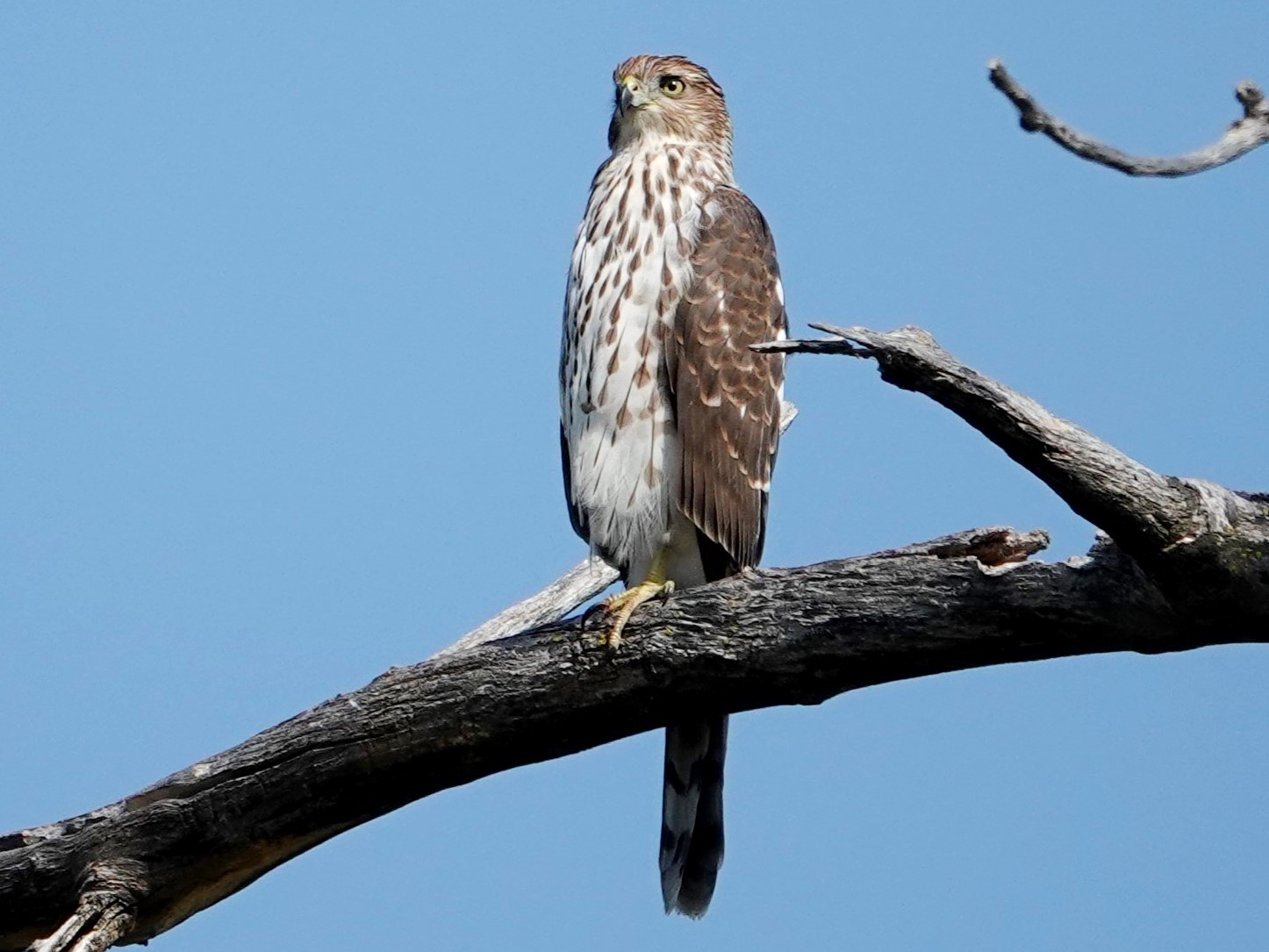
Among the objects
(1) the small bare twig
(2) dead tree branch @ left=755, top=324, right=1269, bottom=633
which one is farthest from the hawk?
(1) the small bare twig

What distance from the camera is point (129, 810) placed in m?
4.41

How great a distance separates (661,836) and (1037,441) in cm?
226

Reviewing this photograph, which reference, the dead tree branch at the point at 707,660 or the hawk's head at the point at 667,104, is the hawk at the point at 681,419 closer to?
the dead tree branch at the point at 707,660

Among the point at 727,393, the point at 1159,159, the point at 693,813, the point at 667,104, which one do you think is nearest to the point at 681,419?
the point at 727,393

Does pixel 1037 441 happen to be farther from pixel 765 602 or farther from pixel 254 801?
pixel 254 801

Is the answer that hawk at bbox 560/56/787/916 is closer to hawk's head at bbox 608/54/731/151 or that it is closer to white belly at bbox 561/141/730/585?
white belly at bbox 561/141/730/585

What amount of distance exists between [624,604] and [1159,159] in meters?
1.97

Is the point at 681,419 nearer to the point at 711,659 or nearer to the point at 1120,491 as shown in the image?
the point at 711,659

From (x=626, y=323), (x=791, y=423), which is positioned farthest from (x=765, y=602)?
(x=791, y=423)

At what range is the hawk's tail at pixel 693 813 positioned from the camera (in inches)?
195

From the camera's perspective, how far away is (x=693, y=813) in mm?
4980

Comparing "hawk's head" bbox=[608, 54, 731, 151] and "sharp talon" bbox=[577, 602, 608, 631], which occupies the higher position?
"hawk's head" bbox=[608, 54, 731, 151]

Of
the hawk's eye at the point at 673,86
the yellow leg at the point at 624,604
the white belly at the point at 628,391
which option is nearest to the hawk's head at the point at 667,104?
the hawk's eye at the point at 673,86

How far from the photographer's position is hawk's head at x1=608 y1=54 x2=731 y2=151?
19.2 feet
